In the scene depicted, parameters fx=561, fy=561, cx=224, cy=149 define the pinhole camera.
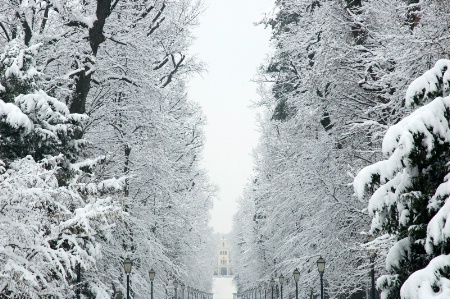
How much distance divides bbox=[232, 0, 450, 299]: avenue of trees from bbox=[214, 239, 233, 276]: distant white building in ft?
556

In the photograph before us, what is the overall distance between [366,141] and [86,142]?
805 centimetres

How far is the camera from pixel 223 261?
7820 inches

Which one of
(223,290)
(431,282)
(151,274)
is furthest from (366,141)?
(223,290)

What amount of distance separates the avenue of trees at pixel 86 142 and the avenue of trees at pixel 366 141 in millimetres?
4565

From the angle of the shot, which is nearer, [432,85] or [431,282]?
[431,282]

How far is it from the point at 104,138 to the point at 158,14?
190 inches

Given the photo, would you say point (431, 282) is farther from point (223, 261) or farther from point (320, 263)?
point (223, 261)

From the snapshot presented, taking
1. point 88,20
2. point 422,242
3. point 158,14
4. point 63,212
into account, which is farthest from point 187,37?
point 422,242

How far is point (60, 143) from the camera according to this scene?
13523 mm

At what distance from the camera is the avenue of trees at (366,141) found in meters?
7.88

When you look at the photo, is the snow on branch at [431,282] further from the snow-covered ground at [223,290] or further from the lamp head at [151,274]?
the snow-covered ground at [223,290]

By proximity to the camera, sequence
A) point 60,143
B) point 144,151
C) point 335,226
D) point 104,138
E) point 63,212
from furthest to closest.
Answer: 1. point 144,151
2. point 104,138
3. point 335,226
4. point 60,143
5. point 63,212

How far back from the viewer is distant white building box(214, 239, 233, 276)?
A: 639 feet

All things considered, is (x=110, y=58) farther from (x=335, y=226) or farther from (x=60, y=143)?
(x=335, y=226)
